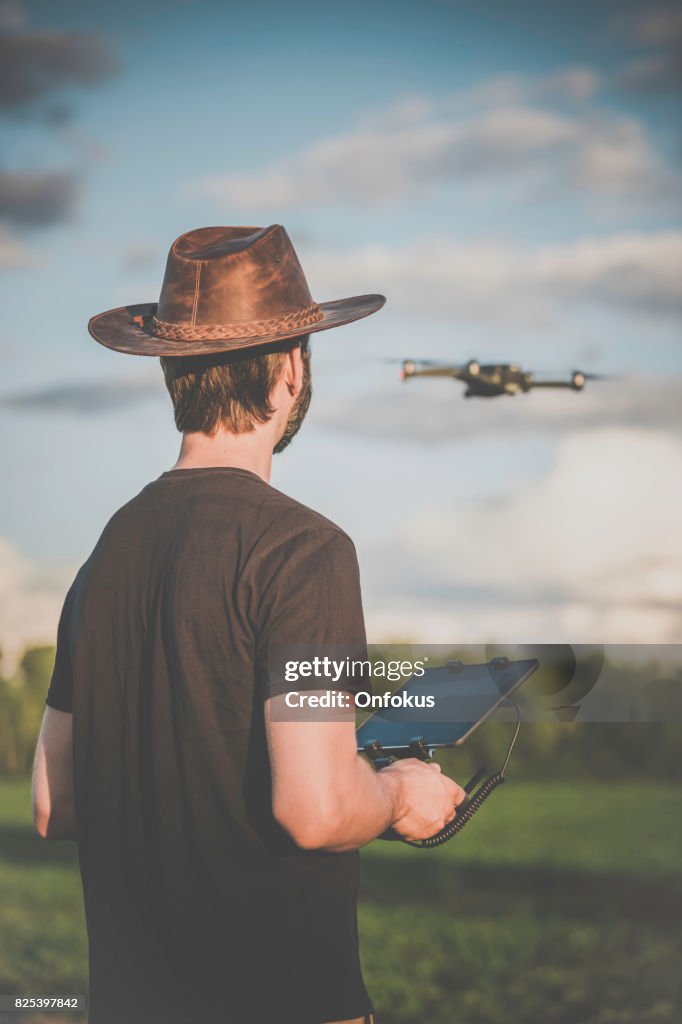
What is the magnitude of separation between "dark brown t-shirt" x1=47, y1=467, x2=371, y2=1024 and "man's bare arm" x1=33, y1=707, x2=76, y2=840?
104 mm

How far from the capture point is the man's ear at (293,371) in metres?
1.40

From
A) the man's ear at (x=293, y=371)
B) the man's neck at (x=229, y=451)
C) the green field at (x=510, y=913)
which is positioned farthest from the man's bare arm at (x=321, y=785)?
the green field at (x=510, y=913)

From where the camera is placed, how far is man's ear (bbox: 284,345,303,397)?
55.1 inches

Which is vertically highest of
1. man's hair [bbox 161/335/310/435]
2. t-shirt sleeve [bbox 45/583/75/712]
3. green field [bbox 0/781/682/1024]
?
man's hair [bbox 161/335/310/435]

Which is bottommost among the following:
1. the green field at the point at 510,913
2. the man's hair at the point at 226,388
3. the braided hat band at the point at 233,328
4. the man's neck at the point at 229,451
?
the green field at the point at 510,913

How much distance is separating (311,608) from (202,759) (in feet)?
0.75

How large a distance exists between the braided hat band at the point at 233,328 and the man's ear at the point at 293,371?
0.03 m

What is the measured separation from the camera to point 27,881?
7.41m

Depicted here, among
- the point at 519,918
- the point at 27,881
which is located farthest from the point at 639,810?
the point at 27,881

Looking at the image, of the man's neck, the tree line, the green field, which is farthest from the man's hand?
the tree line

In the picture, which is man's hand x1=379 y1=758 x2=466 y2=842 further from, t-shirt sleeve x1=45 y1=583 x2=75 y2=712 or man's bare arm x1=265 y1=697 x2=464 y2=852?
t-shirt sleeve x1=45 y1=583 x2=75 y2=712

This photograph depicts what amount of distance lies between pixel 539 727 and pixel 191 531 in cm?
719

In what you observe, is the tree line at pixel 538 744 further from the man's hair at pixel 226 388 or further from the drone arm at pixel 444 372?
the man's hair at pixel 226 388

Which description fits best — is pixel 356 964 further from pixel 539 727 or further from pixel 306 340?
pixel 539 727
